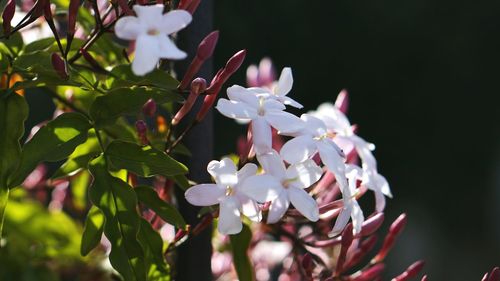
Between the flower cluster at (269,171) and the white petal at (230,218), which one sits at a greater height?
the flower cluster at (269,171)

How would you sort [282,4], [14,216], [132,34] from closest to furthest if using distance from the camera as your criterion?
[132,34] < [14,216] < [282,4]

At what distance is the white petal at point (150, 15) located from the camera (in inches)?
24.7

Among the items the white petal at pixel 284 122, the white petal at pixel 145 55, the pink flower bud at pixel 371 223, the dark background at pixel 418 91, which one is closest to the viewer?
the white petal at pixel 145 55

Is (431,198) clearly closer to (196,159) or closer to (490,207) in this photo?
(490,207)

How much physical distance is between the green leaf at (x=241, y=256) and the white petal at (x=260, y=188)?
7.0 inches

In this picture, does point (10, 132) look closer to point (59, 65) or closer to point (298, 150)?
point (59, 65)

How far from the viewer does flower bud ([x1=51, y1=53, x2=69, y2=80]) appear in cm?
67

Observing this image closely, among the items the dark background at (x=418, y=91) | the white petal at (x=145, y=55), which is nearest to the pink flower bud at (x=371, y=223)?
the white petal at (x=145, y=55)

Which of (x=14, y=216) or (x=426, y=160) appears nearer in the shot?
(x=14, y=216)

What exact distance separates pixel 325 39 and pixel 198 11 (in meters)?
3.24

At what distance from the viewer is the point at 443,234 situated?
3971 mm

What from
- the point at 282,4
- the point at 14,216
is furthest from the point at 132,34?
the point at 282,4

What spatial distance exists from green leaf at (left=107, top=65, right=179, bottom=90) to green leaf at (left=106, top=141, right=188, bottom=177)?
57 mm

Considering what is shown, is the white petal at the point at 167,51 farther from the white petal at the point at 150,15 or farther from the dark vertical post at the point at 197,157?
the dark vertical post at the point at 197,157
